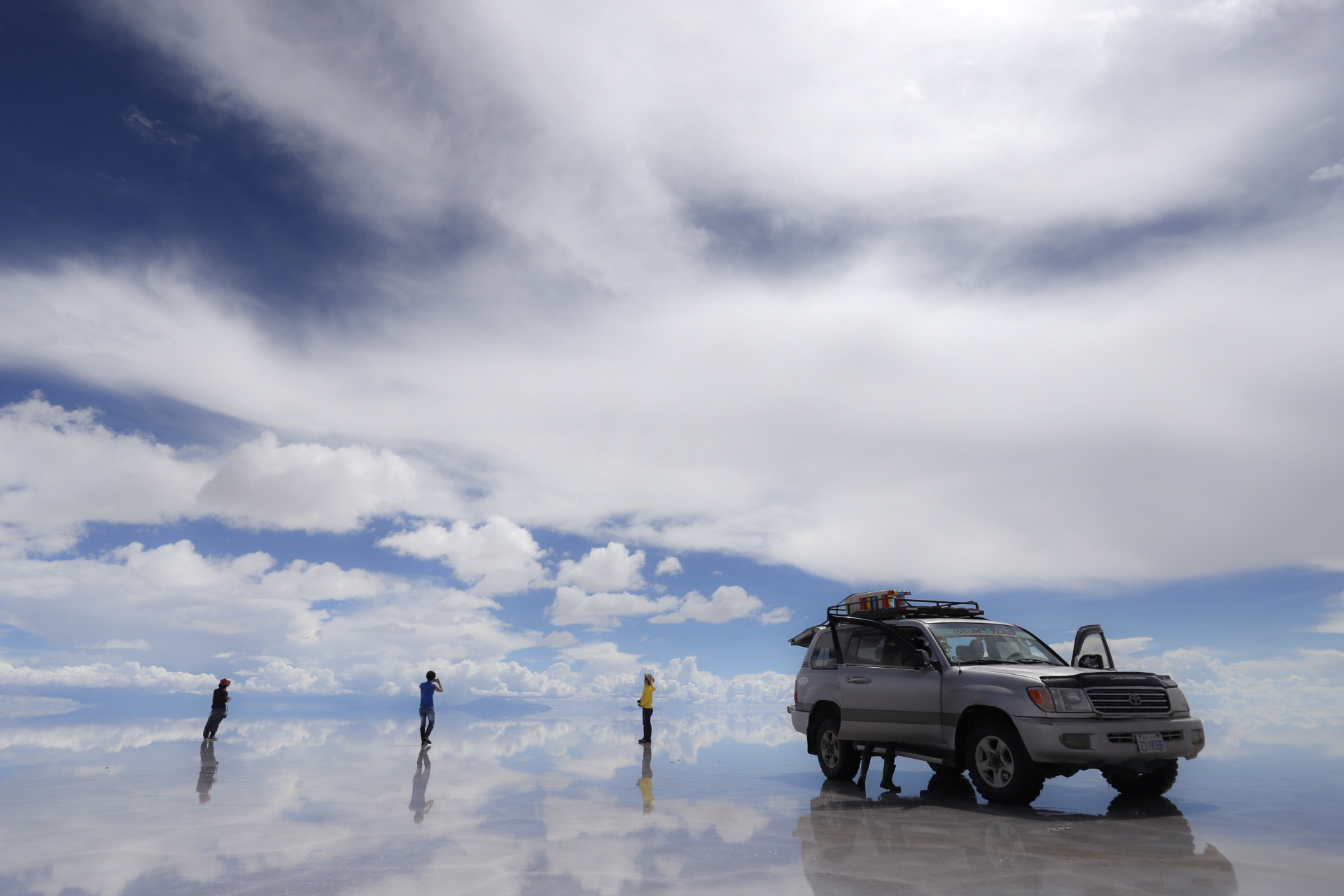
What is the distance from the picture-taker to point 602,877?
617 cm

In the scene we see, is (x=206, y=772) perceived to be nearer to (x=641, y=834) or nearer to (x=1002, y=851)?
(x=641, y=834)

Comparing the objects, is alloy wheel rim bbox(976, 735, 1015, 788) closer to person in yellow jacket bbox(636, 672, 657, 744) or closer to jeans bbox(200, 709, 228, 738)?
person in yellow jacket bbox(636, 672, 657, 744)

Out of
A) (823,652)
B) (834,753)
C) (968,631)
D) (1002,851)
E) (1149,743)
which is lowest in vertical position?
(1002,851)

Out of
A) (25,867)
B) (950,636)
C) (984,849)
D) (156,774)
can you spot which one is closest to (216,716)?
(156,774)

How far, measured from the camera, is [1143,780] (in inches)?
410

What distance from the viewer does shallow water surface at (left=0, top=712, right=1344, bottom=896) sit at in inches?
239

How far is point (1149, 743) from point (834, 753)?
176 inches

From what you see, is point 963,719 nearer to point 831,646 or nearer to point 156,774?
point 831,646

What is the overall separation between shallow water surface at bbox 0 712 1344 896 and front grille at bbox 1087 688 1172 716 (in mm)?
1126

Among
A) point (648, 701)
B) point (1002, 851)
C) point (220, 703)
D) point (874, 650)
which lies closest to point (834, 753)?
point (874, 650)

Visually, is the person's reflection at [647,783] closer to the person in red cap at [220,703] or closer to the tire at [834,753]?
the tire at [834,753]

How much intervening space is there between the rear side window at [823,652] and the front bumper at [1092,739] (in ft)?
11.8

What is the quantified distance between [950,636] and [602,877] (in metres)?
6.60

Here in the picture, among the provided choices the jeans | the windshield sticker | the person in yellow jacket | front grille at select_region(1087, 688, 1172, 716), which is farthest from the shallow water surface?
the jeans
